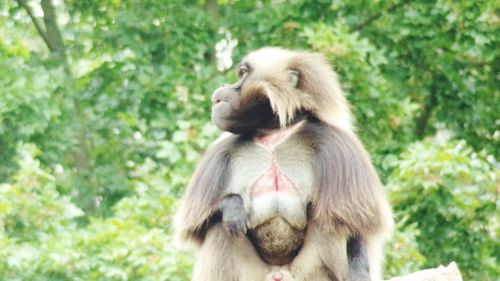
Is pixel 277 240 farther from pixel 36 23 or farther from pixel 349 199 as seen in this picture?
pixel 36 23

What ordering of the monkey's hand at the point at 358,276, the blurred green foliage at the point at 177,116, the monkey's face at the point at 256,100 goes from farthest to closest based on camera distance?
the blurred green foliage at the point at 177,116
the monkey's face at the point at 256,100
the monkey's hand at the point at 358,276

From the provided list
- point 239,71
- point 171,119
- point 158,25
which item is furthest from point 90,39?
point 239,71

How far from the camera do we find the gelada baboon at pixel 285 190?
6.31 m

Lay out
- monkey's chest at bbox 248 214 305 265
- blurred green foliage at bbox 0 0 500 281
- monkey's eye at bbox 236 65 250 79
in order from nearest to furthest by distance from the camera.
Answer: monkey's chest at bbox 248 214 305 265, monkey's eye at bbox 236 65 250 79, blurred green foliage at bbox 0 0 500 281

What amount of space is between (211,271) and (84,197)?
624 cm

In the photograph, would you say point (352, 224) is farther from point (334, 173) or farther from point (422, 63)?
point (422, 63)

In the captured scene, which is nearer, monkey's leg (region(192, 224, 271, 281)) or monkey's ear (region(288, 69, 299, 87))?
monkey's leg (region(192, 224, 271, 281))

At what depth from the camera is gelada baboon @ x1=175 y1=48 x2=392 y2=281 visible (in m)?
6.31

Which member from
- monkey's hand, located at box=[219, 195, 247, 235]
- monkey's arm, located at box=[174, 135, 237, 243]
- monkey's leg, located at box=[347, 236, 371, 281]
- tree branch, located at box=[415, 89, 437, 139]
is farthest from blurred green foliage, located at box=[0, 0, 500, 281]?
monkey's leg, located at box=[347, 236, 371, 281]

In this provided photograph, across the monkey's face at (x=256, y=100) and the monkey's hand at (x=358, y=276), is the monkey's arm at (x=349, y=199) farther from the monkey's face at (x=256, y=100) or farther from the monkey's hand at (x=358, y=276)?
the monkey's face at (x=256, y=100)

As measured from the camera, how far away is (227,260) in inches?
254

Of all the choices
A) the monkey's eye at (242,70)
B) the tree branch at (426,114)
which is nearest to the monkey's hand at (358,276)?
the monkey's eye at (242,70)

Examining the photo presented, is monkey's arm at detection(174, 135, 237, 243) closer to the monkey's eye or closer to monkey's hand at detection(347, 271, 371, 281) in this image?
the monkey's eye

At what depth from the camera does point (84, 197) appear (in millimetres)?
12500
